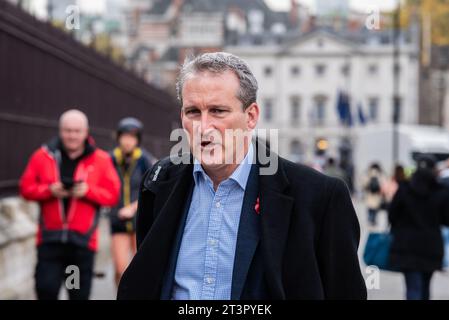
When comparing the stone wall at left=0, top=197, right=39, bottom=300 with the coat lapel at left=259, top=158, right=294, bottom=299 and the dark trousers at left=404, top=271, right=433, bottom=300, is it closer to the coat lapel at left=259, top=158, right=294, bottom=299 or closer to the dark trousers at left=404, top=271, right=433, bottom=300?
Result: the dark trousers at left=404, top=271, right=433, bottom=300

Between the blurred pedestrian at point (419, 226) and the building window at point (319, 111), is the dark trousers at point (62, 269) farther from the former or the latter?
the building window at point (319, 111)

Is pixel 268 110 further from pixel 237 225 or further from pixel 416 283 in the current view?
pixel 237 225

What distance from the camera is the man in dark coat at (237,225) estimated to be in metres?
2.96

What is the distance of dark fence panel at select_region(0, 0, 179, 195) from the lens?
29.8 feet

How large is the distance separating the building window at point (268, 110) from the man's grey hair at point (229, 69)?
101044mm

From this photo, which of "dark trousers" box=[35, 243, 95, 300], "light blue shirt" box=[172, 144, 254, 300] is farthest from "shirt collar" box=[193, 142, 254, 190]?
"dark trousers" box=[35, 243, 95, 300]

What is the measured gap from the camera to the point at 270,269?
2.90 meters

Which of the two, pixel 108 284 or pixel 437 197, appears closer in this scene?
pixel 437 197

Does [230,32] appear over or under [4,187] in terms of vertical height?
over

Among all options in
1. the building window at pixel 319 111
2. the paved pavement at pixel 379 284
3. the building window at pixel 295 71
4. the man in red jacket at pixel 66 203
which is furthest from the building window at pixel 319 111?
the man in red jacket at pixel 66 203

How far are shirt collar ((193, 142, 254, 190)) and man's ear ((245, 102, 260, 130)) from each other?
67 millimetres
